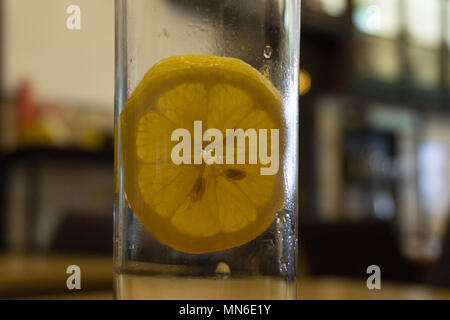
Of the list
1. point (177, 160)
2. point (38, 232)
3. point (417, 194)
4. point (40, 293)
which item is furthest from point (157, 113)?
point (417, 194)

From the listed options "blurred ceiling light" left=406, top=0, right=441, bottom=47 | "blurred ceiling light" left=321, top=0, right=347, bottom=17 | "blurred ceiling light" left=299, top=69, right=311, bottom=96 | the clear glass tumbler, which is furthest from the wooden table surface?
"blurred ceiling light" left=406, top=0, right=441, bottom=47

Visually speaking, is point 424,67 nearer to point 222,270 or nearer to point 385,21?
point 385,21

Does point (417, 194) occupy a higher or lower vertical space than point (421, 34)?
lower

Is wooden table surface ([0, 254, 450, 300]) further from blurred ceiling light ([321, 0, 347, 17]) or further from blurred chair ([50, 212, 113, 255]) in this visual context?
→ blurred ceiling light ([321, 0, 347, 17])

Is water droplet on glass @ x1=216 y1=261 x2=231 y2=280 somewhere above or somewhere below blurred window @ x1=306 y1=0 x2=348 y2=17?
below

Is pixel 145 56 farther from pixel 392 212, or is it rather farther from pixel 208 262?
pixel 392 212
